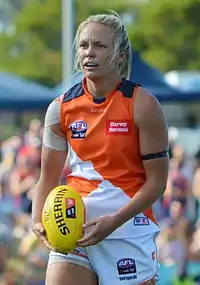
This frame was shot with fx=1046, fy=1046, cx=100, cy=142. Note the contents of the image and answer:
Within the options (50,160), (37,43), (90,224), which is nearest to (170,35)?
(37,43)

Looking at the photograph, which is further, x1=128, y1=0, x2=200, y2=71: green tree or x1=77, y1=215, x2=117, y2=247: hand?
x1=128, y1=0, x2=200, y2=71: green tree

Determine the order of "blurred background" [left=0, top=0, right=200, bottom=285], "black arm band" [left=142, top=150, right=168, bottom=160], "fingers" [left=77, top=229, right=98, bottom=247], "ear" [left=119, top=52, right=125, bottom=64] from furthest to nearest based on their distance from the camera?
"blurred background" [left=0, top=0, right=200, bottom=285]
"ear" [left=119, top=52, right=125, bottom=64]
"black arm band" [left=142, top=150, right=168, bottom=160]
"fingers" [left=77, top=229, right=98, bottom=247]

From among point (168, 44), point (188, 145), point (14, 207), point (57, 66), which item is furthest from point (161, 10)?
point (14, 207)

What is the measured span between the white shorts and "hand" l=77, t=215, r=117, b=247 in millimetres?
166

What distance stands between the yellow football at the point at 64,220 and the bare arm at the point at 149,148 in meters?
0.17

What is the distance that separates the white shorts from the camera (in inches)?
183

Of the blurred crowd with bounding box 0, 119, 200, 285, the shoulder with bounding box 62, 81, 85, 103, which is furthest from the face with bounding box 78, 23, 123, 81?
the blurred crowd with bounding box 0, 119, 200, 285

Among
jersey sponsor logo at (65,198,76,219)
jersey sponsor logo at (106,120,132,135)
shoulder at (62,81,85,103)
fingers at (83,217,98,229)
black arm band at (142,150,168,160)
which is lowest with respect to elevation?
fingers at (83,217,98,229)

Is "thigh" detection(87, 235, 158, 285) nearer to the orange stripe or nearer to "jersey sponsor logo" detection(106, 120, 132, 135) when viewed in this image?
the orange stripe

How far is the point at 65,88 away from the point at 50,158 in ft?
33.0

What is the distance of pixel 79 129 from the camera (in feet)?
15.3

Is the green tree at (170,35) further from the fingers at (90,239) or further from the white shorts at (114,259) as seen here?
the fingers at (90,239)

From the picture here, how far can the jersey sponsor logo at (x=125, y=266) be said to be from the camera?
466cm

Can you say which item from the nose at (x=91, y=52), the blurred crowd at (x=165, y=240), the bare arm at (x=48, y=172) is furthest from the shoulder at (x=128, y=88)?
the blurred crowd at (x=165, y=240)
